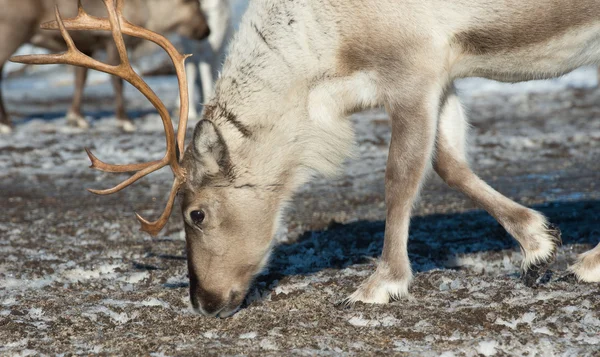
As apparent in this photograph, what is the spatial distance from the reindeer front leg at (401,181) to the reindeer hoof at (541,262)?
55 cm

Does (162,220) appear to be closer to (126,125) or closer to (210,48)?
(126,125)

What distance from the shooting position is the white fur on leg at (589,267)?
3998 millimetres


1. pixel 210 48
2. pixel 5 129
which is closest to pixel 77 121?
pixel 5 129

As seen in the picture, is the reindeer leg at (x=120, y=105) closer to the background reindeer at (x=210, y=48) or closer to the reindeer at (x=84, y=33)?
the reindeer at (x=84, y=33)

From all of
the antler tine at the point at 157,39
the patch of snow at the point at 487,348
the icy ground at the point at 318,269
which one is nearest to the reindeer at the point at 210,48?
the icy ground at the point at 318,269

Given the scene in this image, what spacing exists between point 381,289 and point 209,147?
39.6 inches

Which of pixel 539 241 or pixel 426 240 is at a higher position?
pixel 539 241

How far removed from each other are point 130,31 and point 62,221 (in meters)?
2.28

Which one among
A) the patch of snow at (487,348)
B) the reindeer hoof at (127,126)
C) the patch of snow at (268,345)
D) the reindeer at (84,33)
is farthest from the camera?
the reindeer hoof at (127,126)

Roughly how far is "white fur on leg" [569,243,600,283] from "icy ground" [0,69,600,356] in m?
0.11

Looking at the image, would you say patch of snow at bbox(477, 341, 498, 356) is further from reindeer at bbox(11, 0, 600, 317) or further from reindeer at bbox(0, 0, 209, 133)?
reindeer at bbox(0, 0, 209, 133)

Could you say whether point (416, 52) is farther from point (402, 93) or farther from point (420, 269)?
point (420, 269)

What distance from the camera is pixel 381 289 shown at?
3.85 m

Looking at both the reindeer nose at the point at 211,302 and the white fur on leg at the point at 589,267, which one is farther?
the white fur on leg at the point at 589,267
